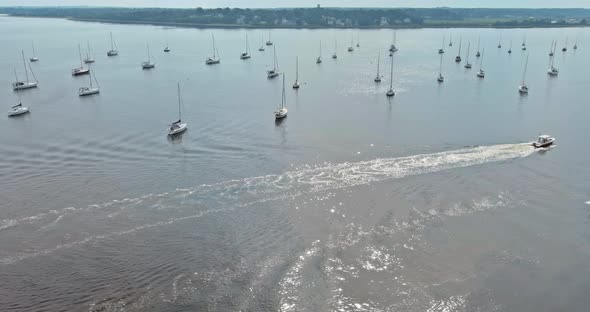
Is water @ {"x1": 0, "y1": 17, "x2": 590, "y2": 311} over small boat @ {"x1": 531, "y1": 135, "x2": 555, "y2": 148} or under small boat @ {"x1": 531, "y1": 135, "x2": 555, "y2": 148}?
under

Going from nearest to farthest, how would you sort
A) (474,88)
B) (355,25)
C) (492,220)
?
(492,220)
(474,88)
(355,25)

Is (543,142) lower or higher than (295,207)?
higher

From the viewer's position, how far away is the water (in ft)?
60.8

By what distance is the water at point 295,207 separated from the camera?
60.8ft

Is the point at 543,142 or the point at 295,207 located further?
the point at 543,142

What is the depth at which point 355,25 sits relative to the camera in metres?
182

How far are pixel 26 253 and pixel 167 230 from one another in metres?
5.65

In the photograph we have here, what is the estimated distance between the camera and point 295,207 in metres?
25.1

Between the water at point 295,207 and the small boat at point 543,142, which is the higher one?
the small boat at point 543,142

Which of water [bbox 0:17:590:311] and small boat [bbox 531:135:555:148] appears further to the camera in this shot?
small boat [bbox 531:135:555:148]

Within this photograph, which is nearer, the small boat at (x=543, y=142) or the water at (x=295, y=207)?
the water at (x=295, y=207)

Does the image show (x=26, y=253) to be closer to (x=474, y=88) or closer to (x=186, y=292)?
(x=186, y=292)

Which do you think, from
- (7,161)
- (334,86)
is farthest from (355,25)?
(7,161)

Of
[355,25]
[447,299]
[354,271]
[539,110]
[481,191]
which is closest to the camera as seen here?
[447,299]
